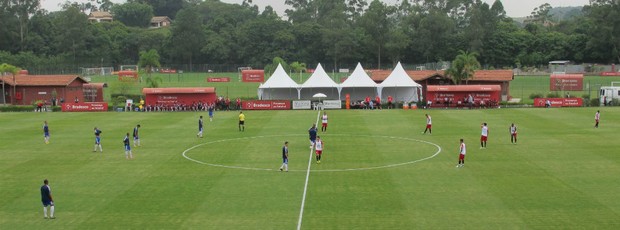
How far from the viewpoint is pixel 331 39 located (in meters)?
147

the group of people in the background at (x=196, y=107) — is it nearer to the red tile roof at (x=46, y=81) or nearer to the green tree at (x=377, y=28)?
the red tile roof at (x=46, y=81)

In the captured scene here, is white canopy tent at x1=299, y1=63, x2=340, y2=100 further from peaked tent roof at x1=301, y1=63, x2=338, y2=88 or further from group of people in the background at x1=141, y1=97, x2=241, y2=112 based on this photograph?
group of people in the background at x1=141, y1=97, x2=241, y2=112

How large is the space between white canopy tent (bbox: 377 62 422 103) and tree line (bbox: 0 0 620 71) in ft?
209

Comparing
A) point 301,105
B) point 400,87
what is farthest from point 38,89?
point 400,87

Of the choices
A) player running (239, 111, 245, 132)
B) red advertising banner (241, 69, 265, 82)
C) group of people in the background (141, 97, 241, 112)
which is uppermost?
red advertising banner (241, 69, 265, 82)

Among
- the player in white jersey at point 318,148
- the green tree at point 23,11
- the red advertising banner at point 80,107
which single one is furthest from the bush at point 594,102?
the green tree at point 23,11

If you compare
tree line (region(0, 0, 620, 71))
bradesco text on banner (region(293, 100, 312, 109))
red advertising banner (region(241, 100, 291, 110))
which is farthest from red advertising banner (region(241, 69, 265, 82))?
bradesco text on banner (region(293, 100, 312, 109))

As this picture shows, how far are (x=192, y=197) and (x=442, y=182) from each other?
428 inches

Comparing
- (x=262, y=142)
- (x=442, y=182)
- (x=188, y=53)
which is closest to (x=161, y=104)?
(x=262, y=142)

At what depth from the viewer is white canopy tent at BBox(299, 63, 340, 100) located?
74062 millimetres

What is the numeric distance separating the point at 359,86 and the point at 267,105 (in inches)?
418

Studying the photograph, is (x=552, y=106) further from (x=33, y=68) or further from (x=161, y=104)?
(x=33, y=68)

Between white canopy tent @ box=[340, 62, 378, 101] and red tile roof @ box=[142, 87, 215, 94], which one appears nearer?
red tile roof @ box=[142, 87, 215, 94]

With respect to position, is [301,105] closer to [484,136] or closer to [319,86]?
[319,86]
